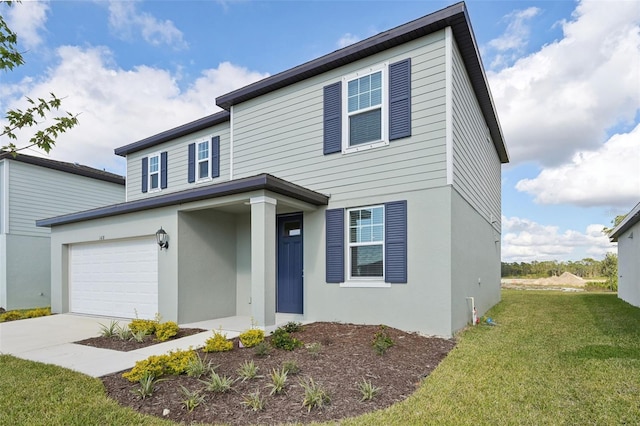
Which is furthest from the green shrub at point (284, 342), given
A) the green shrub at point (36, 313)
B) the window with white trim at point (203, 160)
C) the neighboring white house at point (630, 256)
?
the neighboring white house at point (630, 256)

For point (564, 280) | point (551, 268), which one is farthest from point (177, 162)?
point (551, 268)

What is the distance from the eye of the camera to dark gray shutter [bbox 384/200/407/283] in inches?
287

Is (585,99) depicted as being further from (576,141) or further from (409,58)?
(409,58)

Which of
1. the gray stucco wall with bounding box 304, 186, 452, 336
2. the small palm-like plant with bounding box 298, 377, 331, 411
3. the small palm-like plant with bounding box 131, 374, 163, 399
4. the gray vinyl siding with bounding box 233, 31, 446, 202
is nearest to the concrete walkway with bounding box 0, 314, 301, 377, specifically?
the small palm-like plant with bounding box 131, 374, 163, 399

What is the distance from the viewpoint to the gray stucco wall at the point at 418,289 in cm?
691

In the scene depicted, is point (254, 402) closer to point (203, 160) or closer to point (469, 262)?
point (469, 262)

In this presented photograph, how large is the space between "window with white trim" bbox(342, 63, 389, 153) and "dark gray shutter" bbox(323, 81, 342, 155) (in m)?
0.11

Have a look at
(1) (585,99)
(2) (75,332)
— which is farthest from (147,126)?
(1) (585,99)

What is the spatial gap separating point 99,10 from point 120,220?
487 cm

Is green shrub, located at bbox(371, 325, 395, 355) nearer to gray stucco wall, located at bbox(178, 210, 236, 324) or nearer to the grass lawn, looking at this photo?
the grass lawn

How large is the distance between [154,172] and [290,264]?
7.11 metres

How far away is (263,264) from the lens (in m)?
7.10

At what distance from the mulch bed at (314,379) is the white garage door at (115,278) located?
13.1 feet

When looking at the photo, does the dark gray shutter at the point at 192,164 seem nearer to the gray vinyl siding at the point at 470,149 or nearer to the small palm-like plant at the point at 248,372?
the gray vinyl siding at the point at 470,149
